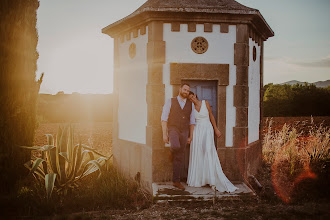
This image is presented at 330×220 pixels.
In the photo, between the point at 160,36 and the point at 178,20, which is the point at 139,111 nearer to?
the point at 160,36

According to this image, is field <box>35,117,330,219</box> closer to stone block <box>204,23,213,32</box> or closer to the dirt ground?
the dirt ground

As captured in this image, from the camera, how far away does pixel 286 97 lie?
3431 cm

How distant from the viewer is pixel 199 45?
704 cm

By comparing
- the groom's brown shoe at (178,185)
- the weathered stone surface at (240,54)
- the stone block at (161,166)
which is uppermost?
the weathered stone surface at (240,54)

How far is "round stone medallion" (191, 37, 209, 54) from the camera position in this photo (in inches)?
277

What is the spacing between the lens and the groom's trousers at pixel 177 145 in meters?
6.26

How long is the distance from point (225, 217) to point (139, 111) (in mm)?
3399

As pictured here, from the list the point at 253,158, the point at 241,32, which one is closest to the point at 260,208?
the point at 253,158

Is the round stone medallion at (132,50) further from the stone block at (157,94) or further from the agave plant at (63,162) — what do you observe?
the agave plant at (63,162)

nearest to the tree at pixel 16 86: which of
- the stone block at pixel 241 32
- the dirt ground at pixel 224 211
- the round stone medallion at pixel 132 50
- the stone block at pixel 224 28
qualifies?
the dirt ground at pixel 224 211

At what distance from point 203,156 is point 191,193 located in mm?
852

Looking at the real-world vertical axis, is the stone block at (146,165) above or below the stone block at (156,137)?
below

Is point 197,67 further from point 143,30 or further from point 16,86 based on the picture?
point 16,86

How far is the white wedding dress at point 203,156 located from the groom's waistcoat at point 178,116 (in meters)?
0.31
